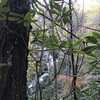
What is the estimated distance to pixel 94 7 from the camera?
5.45 m

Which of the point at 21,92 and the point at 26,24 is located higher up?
the point at 26,24

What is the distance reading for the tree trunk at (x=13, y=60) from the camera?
77 centimetres

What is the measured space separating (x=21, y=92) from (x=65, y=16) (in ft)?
0.77

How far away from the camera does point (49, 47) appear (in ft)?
2.53

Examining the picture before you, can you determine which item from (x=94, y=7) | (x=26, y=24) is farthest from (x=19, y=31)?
(x=94, y=7)

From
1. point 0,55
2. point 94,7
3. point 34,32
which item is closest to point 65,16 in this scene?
point 34,32

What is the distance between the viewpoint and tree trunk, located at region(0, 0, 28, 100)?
77cm

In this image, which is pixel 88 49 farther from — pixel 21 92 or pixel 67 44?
pixel 21 92

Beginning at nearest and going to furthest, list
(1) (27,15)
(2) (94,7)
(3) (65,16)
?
(1) (27,15)
(3) (65,16)
(2) (94,7)

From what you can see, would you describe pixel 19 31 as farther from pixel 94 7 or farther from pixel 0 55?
pixel 94 7

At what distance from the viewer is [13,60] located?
2.58 ft

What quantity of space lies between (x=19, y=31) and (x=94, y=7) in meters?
4.75

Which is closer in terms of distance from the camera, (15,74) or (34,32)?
(15,74)

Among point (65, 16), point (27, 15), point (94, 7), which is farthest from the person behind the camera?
point (94, 7)
